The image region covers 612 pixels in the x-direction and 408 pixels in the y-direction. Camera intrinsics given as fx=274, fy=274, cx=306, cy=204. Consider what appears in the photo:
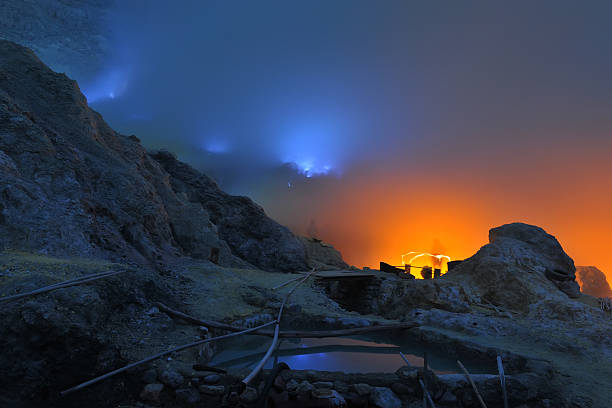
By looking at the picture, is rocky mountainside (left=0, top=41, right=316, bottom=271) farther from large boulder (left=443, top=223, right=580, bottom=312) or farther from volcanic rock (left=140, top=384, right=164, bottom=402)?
large boulder (left=443, top=223, right=580, bottom=312)

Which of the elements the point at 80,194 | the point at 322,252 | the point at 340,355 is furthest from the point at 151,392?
the point at 322,252

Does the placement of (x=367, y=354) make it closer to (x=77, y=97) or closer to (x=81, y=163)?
(x=81, y=163)

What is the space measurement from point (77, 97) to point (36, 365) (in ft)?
58.6

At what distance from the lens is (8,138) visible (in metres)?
9.23

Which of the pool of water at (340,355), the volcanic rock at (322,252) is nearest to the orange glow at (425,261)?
the volcanic rock at (322,252)

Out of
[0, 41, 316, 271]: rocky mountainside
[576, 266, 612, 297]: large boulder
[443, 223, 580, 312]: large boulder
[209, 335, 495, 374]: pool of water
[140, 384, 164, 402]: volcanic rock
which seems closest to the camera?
[140, 384, 164, 402]: volcanic rock

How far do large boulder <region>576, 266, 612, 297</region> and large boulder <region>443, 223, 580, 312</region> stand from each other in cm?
3664

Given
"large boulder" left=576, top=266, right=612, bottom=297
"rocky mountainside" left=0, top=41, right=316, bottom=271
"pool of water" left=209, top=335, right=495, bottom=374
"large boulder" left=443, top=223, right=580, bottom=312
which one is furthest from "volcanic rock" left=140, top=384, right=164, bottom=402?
"large boulder" left=576, top=266, right=612, bottom=297

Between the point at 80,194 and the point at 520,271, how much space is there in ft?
63.4

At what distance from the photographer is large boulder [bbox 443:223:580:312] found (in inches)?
482

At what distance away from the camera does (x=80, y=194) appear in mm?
10016

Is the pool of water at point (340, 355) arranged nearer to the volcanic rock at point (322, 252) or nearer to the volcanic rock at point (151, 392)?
the volcanic rock at point (151, 392)

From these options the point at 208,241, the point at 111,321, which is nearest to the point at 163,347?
the point at 111,321

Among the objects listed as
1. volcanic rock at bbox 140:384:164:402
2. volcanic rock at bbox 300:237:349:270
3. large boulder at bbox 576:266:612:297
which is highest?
large boulder at bbox 576:266:612:297
